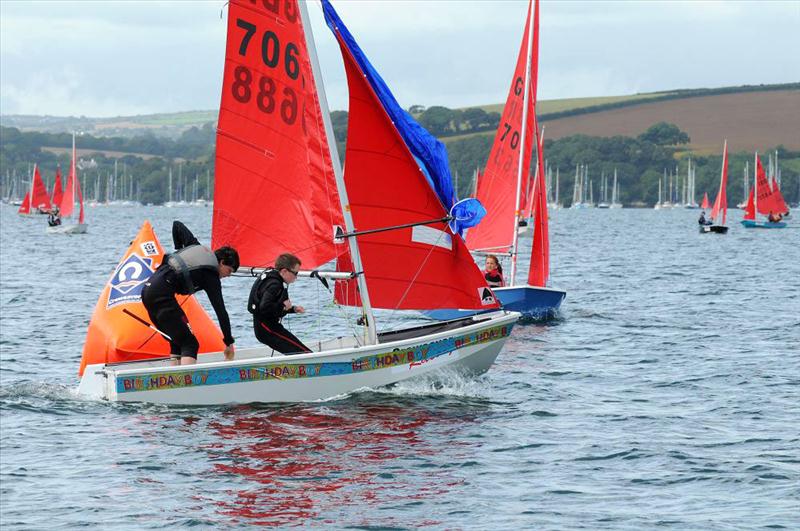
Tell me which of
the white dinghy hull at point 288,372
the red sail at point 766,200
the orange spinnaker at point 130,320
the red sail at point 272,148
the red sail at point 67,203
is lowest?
the white dinghy hull at point 288,372

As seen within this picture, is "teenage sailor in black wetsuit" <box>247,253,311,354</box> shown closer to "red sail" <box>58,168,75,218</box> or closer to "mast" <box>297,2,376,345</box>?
"mast" <box>297,2,376,345</box>

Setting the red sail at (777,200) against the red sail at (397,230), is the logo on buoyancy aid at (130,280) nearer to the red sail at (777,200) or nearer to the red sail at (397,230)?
the red sail at (397,230)

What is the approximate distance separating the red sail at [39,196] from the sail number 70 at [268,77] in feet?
329

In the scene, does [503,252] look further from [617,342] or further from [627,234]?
[627,234]

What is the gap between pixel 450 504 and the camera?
12961 mm

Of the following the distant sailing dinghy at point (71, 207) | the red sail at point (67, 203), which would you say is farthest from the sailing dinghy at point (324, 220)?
the red sail at point (67, 203)

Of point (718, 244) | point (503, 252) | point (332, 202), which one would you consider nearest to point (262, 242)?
point (332, 202)

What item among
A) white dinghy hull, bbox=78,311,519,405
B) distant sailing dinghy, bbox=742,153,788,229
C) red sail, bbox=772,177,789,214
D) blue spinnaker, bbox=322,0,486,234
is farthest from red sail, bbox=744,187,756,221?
white dinghy hull, bbox=78,311,519,405

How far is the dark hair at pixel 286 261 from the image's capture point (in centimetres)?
1731

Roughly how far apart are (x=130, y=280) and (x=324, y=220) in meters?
2.92

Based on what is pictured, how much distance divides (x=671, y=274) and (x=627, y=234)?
51600mm

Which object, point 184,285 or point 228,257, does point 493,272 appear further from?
point 184,285

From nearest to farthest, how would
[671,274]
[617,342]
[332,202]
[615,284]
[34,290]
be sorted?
[332,202], [617,342], [34,290], [615,284], [671,274]

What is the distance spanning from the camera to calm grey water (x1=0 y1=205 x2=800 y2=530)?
12.6m
